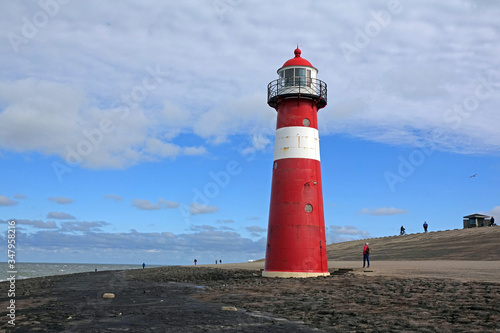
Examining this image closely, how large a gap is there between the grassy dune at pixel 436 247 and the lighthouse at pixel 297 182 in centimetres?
1678

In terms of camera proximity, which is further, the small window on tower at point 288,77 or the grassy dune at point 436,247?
the grassy dune at point 436,247

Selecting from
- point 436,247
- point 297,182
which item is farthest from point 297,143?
point 436,247

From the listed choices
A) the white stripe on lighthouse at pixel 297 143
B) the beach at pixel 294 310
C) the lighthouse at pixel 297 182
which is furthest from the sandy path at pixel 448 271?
the white stripe on lighthouse at pixel 297 143

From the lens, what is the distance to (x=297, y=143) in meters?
24.3

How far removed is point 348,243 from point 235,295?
4616 cm

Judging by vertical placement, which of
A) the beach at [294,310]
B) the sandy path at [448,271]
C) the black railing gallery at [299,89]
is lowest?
the beach at [294,310]

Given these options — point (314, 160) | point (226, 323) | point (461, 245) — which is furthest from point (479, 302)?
point (461, 245)

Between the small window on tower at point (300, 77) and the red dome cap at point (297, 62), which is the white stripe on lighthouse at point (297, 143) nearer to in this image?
the small window on tower at point (300, 77)

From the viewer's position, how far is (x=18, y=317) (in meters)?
13.7

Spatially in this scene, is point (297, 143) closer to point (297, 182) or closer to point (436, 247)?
point (297, 182)

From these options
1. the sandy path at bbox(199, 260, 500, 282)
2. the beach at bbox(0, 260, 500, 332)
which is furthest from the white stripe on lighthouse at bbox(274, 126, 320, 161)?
the beach at bbox(0, 260, 500, 332)

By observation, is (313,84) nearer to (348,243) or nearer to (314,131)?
(314,131)

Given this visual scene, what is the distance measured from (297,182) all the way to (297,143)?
6.73 feet

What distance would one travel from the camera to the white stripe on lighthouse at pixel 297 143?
79.9 feet
